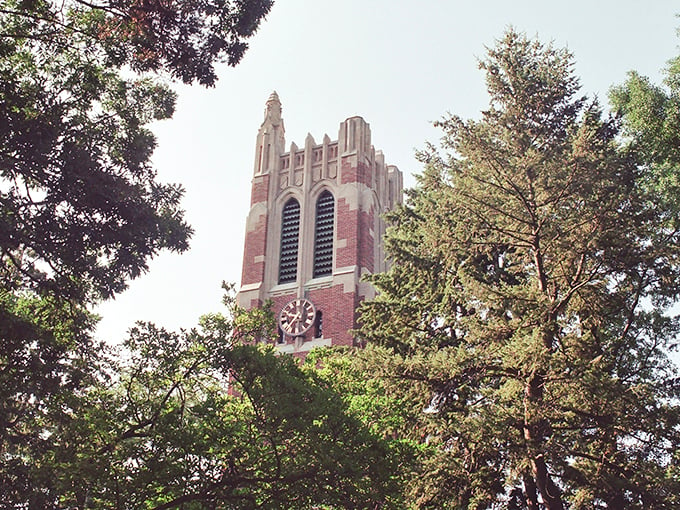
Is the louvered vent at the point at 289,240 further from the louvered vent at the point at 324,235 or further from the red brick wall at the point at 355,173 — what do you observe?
the red brick wall at the point at 355,173

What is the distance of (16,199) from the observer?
11281 millimetres

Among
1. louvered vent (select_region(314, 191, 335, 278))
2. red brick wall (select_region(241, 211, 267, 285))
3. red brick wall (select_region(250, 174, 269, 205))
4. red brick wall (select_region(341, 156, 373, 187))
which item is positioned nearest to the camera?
louvered vent (select_region(314, 191, 335, 278))

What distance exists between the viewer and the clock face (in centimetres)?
2872

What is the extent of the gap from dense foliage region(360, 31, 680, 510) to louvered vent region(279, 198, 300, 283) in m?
16.6

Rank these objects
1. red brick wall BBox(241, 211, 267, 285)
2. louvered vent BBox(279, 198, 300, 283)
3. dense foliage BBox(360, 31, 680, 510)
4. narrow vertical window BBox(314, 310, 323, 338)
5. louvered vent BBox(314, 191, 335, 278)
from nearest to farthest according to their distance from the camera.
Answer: dense foliage BBox(360, 31, 680, 510)
narrow vertical window BBox(314, 310, 323, 338)
louvered vent BBox(314, 191, 335, 278)
louvered vent BBox(279, 198, 300, 283)
red brick wall BBox(241, 211, 267, 285)

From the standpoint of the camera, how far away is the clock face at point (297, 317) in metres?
28.7

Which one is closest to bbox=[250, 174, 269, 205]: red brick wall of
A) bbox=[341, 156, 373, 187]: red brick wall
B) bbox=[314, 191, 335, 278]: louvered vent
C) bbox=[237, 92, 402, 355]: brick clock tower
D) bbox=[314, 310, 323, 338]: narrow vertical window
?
bbox=[237, 92, 402, 355]: brick clock tower

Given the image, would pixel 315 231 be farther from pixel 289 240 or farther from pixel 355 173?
pixel 355 173

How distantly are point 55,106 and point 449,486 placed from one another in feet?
26.9

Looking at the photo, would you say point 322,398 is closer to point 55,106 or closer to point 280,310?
point 55,106

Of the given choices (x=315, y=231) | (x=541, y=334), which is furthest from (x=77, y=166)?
(x=315, y=231)

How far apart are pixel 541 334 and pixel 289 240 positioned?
21613 mm

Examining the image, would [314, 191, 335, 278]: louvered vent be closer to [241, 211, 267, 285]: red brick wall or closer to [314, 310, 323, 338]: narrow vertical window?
[314, 310, 323, 338]: narrow vertical window

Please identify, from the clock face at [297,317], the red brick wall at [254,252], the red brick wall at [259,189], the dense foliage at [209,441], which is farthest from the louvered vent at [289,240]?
the dense foliage at [209,441]
